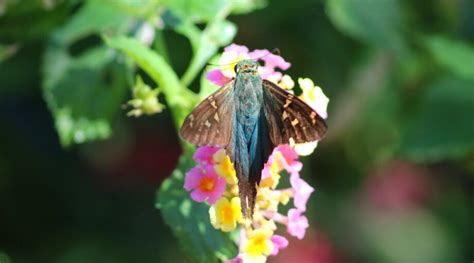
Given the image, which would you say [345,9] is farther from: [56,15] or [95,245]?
[95,245]

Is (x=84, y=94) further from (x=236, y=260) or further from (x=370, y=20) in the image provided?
(x=370, y=20)

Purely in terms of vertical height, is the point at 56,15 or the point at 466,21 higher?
the point at 466,21

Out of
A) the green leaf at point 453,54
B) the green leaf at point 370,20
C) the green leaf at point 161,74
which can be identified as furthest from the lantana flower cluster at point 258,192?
the green leaf at point 453,54

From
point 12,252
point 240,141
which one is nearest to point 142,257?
point 12,252

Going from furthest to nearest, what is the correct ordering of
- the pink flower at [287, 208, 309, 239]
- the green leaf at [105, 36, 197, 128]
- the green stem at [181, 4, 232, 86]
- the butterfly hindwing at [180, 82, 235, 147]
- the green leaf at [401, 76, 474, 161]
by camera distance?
the green leaf at [401, 76, 474, 161], the green stem at [181, 4, 232, 86], the green leaf at [105, 36, 197, 128], the pink flower at [287, 208, 309, 239], the butterfly hindwing at [180, 82, 235, 147]

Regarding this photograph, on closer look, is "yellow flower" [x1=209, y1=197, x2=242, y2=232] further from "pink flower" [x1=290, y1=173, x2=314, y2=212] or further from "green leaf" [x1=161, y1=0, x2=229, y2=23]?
"green leaf" [x1=161, y1=0, x2=229, y2=23]

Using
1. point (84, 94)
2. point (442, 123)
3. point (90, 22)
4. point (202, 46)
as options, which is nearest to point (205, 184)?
point (202, 46)

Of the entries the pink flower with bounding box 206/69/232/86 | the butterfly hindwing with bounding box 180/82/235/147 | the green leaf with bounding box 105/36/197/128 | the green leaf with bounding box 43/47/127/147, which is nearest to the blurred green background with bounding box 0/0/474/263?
the green leaf with bounding box 43/47/127/147
